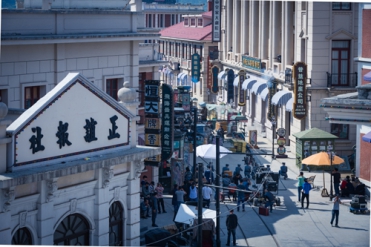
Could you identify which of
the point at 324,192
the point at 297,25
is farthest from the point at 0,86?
the point at 297,25

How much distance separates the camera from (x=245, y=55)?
224ft

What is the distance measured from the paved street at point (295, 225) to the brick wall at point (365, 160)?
2.18 m

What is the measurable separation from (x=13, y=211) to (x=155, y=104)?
15920 mm

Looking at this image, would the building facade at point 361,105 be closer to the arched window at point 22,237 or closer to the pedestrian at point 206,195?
the pedestrian at point 206,195

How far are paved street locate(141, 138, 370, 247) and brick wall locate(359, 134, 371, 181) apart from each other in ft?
7.15

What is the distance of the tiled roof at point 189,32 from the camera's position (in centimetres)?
8344

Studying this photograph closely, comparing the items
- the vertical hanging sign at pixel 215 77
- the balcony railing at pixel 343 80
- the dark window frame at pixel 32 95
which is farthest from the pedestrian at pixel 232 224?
the vertical hanging sign at pixel 215 77

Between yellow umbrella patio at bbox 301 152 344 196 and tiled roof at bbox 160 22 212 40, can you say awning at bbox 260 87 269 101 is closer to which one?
yellow umbrella patio at bbox 301 152 344 196

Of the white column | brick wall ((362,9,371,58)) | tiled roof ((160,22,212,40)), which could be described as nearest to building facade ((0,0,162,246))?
brick wall ((362,9,371,58))

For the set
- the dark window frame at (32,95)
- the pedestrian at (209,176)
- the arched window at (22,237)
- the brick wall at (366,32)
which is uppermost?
the brick wall at (366,32)

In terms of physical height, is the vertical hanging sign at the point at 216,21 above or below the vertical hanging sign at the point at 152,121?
above

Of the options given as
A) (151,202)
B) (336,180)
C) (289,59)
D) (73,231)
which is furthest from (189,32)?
(73,231)

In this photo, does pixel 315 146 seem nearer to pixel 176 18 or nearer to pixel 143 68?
pixel 143 68

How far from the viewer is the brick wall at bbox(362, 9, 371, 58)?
3462 cm
